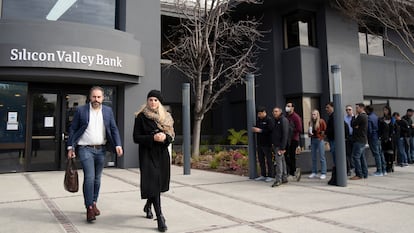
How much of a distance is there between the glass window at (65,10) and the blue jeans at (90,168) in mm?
7573

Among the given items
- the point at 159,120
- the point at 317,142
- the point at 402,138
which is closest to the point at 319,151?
the point at 317,142

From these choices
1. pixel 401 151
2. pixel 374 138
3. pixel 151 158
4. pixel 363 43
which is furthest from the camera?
pixel 363 43

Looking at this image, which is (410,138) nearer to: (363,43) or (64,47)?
(363,43)

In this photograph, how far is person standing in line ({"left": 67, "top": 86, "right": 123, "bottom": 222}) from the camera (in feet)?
16.0

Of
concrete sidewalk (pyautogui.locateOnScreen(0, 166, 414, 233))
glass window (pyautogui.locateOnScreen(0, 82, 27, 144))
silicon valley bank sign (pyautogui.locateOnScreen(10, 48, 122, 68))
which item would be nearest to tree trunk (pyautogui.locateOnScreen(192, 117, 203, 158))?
silicon valley bank sign (pyautogui.locateOnScreen(10, 48, 122, 68))

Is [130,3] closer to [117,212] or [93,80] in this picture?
[93,80]

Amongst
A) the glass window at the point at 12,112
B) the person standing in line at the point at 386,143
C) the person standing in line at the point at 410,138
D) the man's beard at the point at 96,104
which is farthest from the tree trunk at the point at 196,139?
the man's beard at the point at 96,104

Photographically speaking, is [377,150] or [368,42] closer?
[377,150]

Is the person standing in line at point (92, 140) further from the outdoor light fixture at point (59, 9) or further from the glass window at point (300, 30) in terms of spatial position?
the glass window at point (300, 30)

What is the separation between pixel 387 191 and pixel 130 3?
9706mm

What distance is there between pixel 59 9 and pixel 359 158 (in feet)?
33.1

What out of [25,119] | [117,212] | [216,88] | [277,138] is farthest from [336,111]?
[216,88]

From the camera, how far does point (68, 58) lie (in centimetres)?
971

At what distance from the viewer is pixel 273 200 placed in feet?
20.6
